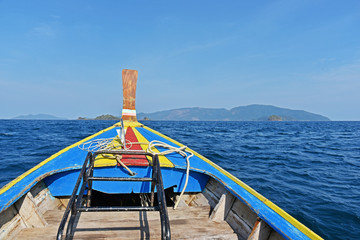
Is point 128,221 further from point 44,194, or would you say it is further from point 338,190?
point 338,190

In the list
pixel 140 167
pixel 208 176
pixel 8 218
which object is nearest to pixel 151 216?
pixel 140 167

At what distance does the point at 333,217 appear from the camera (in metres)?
4.51

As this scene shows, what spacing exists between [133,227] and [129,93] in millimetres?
9600

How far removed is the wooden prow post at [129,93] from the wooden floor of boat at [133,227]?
8.52m

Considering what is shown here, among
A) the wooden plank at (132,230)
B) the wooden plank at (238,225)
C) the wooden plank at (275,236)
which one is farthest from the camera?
the wooden plank at (238,225)

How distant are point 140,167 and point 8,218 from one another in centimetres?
169

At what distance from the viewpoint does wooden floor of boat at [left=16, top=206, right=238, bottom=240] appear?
2242 mm

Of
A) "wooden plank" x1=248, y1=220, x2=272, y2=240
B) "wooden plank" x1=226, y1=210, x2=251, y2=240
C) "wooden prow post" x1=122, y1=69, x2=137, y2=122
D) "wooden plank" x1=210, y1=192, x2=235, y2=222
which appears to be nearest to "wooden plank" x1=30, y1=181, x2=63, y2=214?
"wooden plank" x1=210, y1=192, x2=235, y2=222

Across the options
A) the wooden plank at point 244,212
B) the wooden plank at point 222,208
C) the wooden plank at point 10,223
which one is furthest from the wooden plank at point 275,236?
the wooden plank at point 10,223

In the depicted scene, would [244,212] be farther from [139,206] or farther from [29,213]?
[29,213]

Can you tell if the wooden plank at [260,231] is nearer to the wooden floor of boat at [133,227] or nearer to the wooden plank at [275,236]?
the wooden plank at [275,236]

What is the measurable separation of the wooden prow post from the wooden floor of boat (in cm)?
852

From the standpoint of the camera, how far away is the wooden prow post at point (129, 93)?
1108cm

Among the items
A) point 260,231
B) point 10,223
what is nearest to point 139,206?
point 260,231
